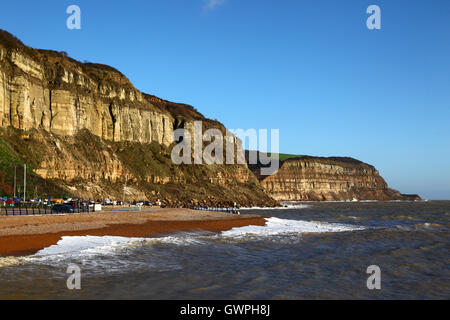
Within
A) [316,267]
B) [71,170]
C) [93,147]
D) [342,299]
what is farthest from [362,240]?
[93,147]

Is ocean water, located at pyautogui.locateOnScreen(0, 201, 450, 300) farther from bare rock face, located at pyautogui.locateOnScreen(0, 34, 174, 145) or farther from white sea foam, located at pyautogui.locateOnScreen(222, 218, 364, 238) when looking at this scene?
bare rock face, located at pyautogui.locateOnScreen(0, 34, 174, 145)

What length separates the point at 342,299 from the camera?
14.7m

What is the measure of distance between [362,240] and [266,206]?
10272 centimetres

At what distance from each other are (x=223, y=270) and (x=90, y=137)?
88623 mm

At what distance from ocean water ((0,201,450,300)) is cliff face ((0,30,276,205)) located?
48.9m

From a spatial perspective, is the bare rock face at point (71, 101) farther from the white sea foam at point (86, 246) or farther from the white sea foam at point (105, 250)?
the white sea foam at point (105, 250)

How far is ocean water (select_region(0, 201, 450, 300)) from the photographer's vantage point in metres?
15.0

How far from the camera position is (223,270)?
64.3 feet

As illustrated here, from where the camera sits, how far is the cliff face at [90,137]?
262ft

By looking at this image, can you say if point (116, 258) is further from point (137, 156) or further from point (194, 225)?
point (137, 156)

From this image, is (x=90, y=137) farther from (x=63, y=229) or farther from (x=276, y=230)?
(x=63, y=229)

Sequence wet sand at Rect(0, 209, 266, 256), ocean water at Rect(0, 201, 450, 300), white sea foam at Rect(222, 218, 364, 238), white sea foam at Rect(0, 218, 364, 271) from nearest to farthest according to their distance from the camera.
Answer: ocean water at Rect(0, 201, 450, 300) → white sea foam at Rect(0, 218, 364, 271) → wet sand at Rect(0, 209, 266, 256) → white sea foam at Rect(222, 218, 364, 238)

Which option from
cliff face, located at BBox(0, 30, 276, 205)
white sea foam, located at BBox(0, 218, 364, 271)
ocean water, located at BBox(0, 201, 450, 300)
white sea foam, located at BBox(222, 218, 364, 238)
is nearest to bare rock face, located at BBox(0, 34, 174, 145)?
cliff face, located at BBox(0, 30, 276, 205)

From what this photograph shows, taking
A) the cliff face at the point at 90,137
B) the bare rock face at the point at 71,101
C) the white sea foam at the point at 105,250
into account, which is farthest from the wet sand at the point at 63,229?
the bare rock face at the point at 71,101
